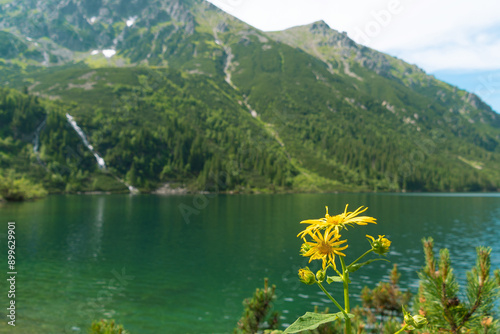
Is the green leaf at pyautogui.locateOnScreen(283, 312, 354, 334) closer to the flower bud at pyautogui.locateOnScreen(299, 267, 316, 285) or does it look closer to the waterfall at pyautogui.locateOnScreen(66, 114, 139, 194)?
the flower bud at pyautogui.locateOnScreen(299, 267, 316, 285)

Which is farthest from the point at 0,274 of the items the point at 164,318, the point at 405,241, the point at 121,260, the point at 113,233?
the point at 405,241

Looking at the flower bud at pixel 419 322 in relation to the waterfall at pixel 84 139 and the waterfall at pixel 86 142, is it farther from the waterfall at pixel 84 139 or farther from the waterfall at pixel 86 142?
the waterfall at pixel 84 139

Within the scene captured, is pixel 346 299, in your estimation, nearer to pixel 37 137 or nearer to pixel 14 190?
pixel 14 190

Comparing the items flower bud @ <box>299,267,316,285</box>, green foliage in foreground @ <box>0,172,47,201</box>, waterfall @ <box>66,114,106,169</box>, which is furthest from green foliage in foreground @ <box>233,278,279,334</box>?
waterfall @ <box>66,114,106,169</box>

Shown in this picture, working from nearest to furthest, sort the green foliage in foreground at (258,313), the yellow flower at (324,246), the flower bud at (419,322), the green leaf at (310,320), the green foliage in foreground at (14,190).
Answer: the green leaf at (310,320) < the flower bud at (419,322) < the yellow flower at (324,246) < the green foliage in foreground at (258,313) < the green foliage in foreground at (14,190)

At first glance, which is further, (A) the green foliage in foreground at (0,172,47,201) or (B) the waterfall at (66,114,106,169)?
(B) the waterfall at (66,114,106,169)

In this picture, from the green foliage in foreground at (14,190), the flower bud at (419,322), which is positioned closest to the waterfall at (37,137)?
the green foliage in foreground at (14,190)

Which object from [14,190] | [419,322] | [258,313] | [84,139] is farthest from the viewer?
[84,139]

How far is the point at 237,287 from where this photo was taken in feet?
71.1

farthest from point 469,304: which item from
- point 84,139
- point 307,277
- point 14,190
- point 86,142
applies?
point 84,139

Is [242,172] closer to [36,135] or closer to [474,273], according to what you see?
[36,135]

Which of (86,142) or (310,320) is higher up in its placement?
(86,142)

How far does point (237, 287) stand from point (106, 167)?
6295 inches

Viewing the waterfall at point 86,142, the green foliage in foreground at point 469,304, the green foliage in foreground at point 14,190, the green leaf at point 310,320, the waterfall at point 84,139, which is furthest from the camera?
the waterfall at point 84,139
